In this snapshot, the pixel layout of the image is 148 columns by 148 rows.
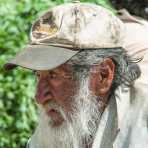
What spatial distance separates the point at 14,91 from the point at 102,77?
2305 millimetres

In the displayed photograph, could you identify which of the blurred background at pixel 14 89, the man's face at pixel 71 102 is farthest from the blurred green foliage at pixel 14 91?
the man's face at pixel 71 102

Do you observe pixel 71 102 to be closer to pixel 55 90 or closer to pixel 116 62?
pixel 55 90

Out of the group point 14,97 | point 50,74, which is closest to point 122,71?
Result: point 50,74

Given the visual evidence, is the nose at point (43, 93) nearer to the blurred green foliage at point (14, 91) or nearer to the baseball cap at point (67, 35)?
the baseball cap at point (67, 35)

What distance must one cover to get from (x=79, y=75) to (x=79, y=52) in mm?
130

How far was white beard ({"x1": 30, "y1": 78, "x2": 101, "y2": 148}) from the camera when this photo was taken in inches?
153

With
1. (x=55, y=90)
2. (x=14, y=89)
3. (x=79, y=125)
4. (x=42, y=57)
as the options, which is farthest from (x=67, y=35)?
(x=14, y=89)

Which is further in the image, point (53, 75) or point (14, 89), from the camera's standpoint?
point (14, 89)

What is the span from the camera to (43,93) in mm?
3811

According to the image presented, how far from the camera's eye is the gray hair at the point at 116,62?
12.5 feet

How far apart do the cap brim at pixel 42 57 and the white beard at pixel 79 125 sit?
0.73 ft

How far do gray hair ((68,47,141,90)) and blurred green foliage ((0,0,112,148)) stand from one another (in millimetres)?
2179

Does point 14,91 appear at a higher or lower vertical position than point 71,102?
lower

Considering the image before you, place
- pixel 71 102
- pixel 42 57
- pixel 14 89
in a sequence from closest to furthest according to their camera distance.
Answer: pixel 42 57 < pixel 71 102 < pixel 14 89
